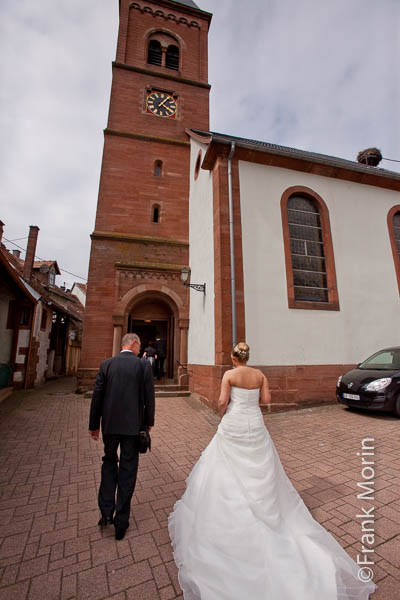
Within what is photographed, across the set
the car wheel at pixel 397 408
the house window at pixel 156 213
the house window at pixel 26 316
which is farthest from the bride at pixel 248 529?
the house window at pixel 26 316

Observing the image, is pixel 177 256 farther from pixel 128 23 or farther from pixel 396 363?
pixel 128 23

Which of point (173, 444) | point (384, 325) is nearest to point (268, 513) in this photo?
point (173, 444)

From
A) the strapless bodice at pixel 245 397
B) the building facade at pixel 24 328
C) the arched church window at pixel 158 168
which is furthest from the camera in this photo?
the arched church window at pixel 158 168

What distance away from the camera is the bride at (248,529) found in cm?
173

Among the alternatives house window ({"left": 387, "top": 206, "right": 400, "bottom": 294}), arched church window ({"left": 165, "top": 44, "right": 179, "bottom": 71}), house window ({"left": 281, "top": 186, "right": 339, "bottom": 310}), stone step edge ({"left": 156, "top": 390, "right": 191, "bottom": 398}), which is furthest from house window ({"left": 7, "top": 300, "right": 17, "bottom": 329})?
arched church window ({"left": 165, "top": 44, "right": 179, "bottom": 71})

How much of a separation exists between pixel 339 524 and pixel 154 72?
740 inches

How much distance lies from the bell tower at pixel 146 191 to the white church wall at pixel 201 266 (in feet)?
2.72

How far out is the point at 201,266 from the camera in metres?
9.82

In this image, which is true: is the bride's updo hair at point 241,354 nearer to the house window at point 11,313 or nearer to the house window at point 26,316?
the house window at point 11,313

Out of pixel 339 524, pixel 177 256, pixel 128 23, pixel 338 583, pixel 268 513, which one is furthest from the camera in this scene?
pixel 128 23

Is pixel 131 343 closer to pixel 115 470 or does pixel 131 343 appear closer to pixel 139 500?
pixel 115 470

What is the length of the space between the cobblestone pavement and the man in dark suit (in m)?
0.25

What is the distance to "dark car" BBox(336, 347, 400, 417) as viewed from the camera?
5816mm

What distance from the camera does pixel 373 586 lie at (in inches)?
70.7
